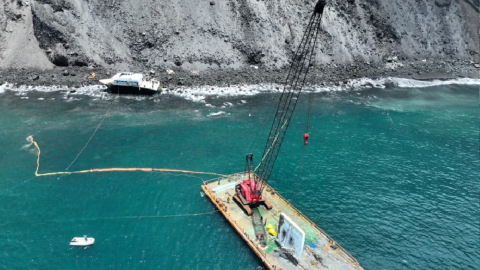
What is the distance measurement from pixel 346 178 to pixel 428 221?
14.3 m

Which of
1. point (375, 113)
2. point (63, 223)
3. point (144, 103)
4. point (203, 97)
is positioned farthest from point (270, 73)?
point (63, 223)

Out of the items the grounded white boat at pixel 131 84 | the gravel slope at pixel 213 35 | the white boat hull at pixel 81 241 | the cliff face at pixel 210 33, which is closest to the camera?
the white boat hull at pixel 81 241

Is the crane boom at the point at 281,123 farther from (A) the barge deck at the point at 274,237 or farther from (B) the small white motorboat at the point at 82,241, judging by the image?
(B) the small white motorboat at the point at 82,241

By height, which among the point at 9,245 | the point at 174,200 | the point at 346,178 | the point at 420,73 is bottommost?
the point at 9,245

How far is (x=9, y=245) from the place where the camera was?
43.5 metres

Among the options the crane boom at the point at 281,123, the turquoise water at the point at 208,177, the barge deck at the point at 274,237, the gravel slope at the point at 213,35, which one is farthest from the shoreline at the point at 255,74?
the barge deck at the point at 274,237

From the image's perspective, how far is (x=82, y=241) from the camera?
4350 centimetres

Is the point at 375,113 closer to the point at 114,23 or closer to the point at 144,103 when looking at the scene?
the point at 144,103

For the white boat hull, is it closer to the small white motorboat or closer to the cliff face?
the small white motorboat

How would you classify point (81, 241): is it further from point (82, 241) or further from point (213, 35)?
point (213, 35)

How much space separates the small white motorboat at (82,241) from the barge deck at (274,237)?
1751 cm

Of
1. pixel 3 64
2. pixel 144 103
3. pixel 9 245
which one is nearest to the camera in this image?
pixel 9 245

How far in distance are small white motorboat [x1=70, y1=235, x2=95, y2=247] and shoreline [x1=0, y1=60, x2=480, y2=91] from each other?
61961 mm

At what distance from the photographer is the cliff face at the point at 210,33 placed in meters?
104
